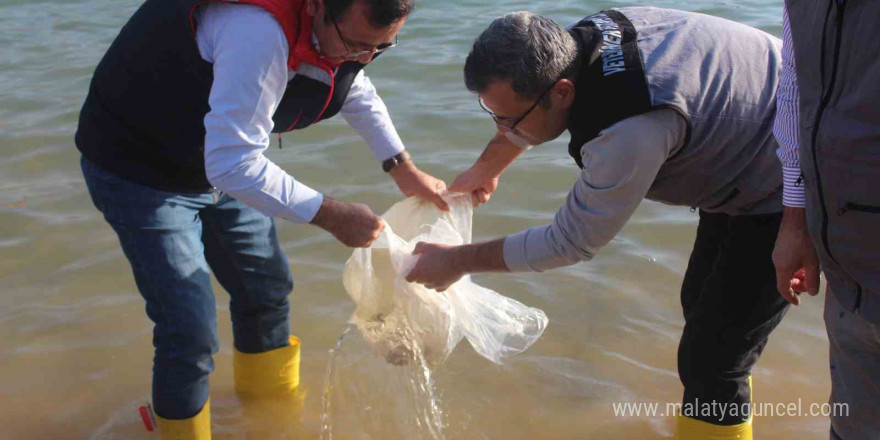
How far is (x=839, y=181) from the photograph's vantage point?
6.14 ft

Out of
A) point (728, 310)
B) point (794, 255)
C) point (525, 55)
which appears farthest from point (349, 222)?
point (794, 255)

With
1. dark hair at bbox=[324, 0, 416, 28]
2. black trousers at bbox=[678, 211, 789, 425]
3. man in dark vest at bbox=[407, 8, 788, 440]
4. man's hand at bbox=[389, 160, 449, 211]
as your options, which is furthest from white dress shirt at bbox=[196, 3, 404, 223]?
black trousers at bbox=[678, 211, 789, 425]

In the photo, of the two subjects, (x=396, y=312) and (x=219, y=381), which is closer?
(x=396, y=312)

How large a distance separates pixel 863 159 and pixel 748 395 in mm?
1136

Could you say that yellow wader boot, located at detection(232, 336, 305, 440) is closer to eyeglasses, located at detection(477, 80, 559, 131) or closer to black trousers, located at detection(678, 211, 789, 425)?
eyeglasses, located at detection(477, 80, 559, 131)

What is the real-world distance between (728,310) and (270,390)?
1.81 meters

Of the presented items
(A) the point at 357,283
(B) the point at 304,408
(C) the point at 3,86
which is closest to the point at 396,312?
(A) the point at 357,283

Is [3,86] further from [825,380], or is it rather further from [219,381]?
[825,380]

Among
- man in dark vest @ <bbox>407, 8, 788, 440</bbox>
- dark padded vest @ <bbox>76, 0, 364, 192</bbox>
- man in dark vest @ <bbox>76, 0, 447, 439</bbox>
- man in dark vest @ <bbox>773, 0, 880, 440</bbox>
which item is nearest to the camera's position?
man in dark vest @ <bbox>773, 0, 880, 440</bbox>

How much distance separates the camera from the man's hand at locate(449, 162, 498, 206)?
3.06 m

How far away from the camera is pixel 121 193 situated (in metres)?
2.64

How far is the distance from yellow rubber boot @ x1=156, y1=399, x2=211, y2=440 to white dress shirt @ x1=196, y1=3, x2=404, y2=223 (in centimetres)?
82

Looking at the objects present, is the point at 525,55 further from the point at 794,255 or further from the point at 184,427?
the point at 184,427

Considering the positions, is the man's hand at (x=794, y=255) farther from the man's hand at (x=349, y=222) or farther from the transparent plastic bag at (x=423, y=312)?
the man's hand at (x=349, y=222)
